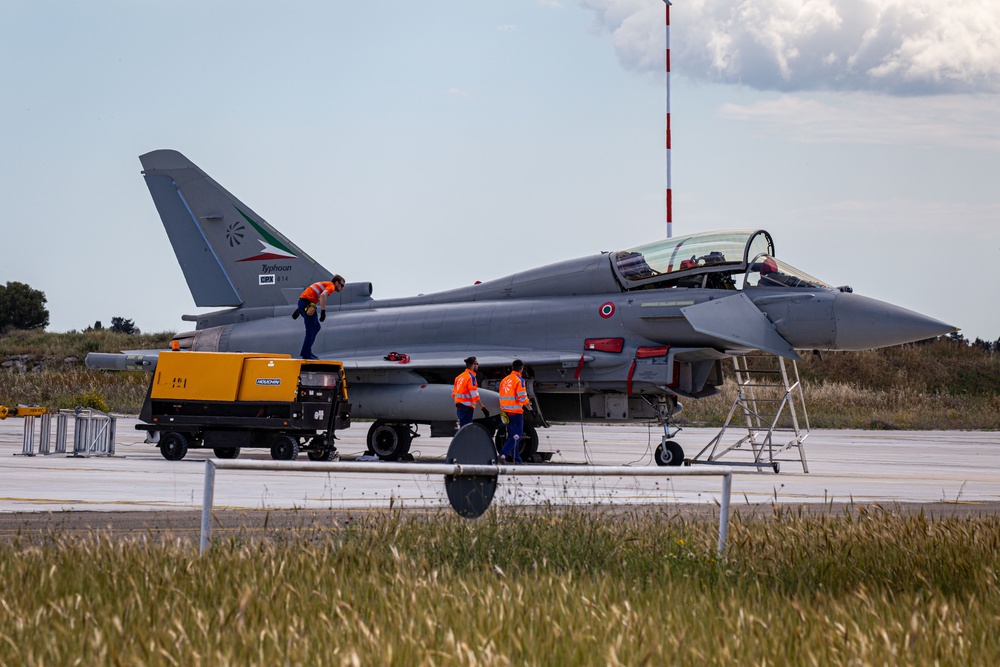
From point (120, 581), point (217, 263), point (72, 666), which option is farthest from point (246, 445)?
point (72, 666)

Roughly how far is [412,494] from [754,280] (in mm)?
10893

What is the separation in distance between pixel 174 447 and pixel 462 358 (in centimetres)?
446

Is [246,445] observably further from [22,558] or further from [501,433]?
[22,558]

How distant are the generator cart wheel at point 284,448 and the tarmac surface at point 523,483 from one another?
1.03m

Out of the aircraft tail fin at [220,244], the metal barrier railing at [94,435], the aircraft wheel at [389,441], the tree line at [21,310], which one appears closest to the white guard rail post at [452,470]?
the aircraft wheel at [389,441]

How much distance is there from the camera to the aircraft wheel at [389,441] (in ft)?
58.5

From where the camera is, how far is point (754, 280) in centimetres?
1631

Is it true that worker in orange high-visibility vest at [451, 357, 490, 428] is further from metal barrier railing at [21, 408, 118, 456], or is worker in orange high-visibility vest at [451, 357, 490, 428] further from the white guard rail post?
the white guard rail post

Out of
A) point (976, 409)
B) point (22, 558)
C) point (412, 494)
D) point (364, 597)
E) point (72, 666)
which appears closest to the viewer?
point (72, 666)

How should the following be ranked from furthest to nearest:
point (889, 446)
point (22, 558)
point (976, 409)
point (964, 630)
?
point (976, 409), point (889, 446), point (22, 558), point (964, 630)


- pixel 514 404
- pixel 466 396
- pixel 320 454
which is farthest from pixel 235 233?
pixel 514 404

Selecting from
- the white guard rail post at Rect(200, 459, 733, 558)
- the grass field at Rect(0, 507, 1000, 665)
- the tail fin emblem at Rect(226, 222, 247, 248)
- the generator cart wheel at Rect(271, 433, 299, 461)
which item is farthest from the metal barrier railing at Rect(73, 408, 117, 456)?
the white guard rail post at Rect(200, 459, 733, 558)

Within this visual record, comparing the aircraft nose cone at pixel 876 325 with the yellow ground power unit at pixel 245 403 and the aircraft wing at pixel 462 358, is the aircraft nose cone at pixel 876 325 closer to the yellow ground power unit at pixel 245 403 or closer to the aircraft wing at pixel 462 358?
the aircraft wing at pixel 462 358

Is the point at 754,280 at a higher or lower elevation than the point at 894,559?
higher
